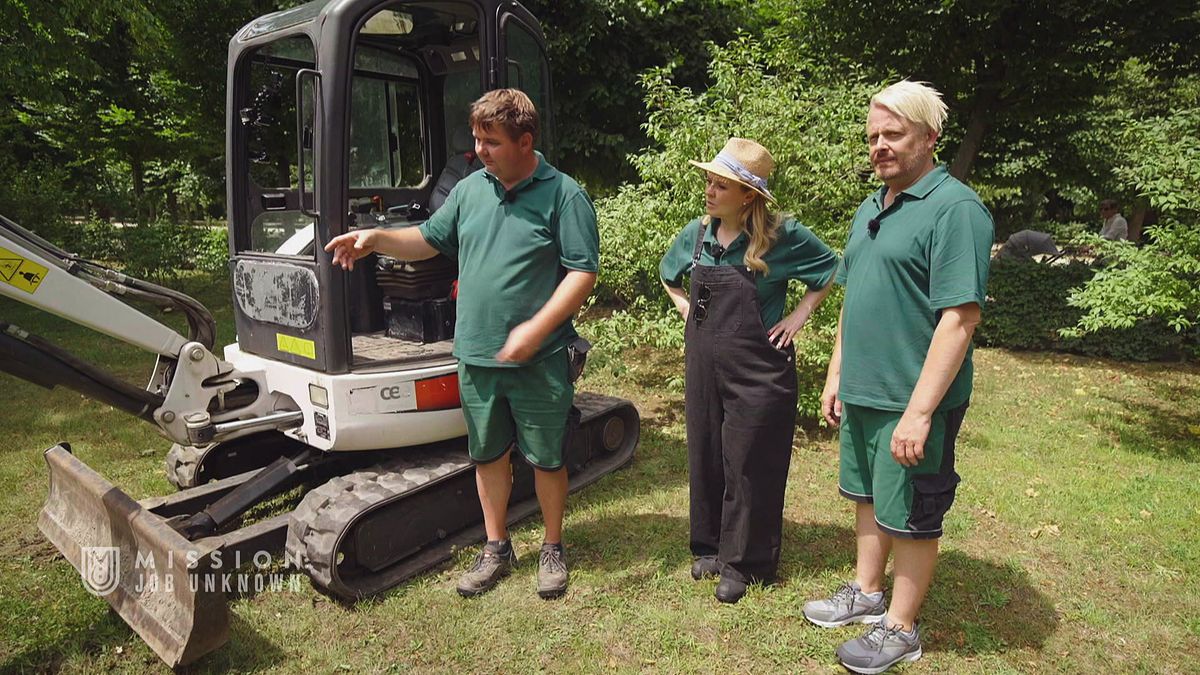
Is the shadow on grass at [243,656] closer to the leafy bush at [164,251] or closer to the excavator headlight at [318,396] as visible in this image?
the excavator headlight at [318,396]

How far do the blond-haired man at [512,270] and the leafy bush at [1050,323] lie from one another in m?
8.15

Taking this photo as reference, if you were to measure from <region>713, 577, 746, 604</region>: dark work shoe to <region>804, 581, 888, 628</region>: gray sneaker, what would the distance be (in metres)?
0.30

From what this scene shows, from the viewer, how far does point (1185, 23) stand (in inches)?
356

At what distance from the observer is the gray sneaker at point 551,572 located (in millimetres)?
3438

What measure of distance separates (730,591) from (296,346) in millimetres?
2412

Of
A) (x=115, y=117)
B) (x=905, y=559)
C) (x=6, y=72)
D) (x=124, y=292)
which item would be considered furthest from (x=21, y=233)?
(x=115, y=117)

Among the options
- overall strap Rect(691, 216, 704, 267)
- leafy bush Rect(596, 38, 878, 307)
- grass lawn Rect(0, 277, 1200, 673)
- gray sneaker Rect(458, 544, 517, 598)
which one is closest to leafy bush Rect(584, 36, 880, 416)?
leafy bush Rect(596, 38, 878, 307)

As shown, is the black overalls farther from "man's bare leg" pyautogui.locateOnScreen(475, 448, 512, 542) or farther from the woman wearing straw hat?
"man's bare leg" pyautogui.locateOnScreen(475, 448, 512, 542)

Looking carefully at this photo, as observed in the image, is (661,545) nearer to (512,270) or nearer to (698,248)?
(698,248)

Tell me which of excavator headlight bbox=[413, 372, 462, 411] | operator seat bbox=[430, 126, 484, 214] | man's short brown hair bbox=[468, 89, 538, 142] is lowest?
excavator headlight bbox=[413, 372, 462, 411]

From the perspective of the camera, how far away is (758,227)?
3143mm

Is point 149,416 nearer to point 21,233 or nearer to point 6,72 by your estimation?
point 21,233

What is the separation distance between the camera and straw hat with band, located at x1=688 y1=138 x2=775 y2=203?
3.06 m

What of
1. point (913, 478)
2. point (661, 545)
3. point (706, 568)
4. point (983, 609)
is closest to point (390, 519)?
point (661, 545)
